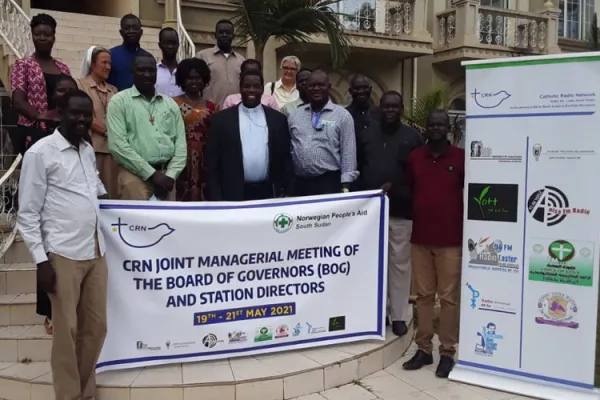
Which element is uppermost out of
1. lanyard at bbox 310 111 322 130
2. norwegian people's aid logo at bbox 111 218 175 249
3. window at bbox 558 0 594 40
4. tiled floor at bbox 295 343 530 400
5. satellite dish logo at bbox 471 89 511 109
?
window at bbox 558 0 594 40

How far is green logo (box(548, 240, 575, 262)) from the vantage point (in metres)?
3.83

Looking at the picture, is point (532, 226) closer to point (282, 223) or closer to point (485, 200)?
point (485, 200)

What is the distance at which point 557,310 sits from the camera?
12.8 feet

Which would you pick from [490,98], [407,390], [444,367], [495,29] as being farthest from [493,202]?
[495,29]

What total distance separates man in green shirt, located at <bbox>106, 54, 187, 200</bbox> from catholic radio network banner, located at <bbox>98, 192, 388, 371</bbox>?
0.29m

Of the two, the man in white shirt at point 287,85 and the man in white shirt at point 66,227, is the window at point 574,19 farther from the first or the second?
the man in white shirt at point 66,227

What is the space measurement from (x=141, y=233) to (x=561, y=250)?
2.76 m

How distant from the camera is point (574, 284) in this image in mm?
3850

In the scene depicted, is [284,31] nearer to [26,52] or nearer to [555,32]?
[26,52]

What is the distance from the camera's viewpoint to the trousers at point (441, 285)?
4242 millimetres

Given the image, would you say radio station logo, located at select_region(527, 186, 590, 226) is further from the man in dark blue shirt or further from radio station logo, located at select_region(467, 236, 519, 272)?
the man in dark blue shirt

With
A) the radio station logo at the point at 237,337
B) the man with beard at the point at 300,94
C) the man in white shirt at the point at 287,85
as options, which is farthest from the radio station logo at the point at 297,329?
the man in white shirt at the point at 287,85

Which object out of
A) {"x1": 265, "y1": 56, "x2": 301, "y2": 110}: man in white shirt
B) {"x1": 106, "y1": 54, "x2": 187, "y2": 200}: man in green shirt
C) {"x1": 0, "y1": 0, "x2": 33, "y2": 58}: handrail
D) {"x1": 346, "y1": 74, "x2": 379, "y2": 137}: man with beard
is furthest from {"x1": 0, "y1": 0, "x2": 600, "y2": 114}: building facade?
{"x1": 106, "y1": 54, "x2": 187, "y2": 200}: man in green shirt

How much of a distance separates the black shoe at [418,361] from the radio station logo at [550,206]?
1.37 meters
